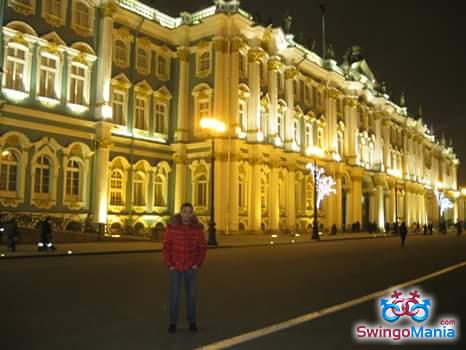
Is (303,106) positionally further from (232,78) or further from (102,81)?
(102,81)

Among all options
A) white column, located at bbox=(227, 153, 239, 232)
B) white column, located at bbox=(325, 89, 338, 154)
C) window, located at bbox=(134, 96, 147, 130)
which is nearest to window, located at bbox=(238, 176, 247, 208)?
white column, located at bbox=(227, 153, 239, 232)

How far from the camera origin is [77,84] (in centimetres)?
3666

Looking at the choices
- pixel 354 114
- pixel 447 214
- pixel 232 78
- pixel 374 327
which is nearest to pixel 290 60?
pixel 232 78

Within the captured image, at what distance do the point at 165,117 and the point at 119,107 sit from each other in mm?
5110

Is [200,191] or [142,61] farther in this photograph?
[200,191]

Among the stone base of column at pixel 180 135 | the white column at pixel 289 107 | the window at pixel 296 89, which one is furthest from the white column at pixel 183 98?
the window at pixel 296 89

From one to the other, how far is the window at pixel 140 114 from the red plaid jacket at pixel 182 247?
114 feet

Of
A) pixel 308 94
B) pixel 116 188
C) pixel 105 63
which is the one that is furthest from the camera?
pixel 308 94

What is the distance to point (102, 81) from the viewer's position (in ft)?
123

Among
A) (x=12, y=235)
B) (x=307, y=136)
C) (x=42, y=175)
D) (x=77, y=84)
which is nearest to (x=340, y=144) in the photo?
(x=307, y=136)

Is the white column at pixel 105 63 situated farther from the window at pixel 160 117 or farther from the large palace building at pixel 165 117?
the window at pixel 160 117

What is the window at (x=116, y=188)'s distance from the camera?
1554 inches

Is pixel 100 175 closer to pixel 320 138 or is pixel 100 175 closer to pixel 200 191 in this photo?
pixel 200 191

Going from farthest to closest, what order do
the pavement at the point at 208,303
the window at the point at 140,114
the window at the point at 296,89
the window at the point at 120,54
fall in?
the window at the point at 296,89, the window at the point at 140,114, the window at the point at 120,54, the pavement at the point at 208,303
